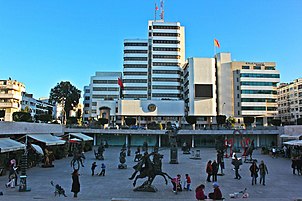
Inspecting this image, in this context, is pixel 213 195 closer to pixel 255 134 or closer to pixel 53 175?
pixel 53 175

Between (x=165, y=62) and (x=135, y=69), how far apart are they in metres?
11.3

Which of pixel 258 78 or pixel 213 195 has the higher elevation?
pixel 258 78

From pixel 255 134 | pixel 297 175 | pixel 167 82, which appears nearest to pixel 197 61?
Result: pixel 167 82

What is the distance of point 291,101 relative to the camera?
116 m

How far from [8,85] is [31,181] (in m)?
77.2

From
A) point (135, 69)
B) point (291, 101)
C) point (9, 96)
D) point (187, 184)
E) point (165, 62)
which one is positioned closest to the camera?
point (187, 184)

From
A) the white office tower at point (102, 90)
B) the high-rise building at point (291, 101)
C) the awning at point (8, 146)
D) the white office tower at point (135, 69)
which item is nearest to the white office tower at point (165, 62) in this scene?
the white office tower at point (135, 69)

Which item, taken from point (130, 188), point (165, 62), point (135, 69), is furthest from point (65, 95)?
point (130, 188)

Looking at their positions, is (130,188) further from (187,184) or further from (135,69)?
(135,69)

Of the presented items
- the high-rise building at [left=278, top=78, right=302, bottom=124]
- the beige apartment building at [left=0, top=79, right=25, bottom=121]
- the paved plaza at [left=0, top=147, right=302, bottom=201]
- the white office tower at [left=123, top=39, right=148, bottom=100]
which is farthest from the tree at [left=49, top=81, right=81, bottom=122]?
the high-rise building at [left=278, top=78, right=302, bottom=124]

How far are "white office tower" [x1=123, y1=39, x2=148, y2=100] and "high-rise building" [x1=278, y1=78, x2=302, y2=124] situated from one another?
5654 cm

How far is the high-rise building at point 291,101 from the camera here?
110 metres

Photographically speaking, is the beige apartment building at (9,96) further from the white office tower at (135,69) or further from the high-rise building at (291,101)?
the high-rise building at (291,101)

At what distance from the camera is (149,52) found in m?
104
